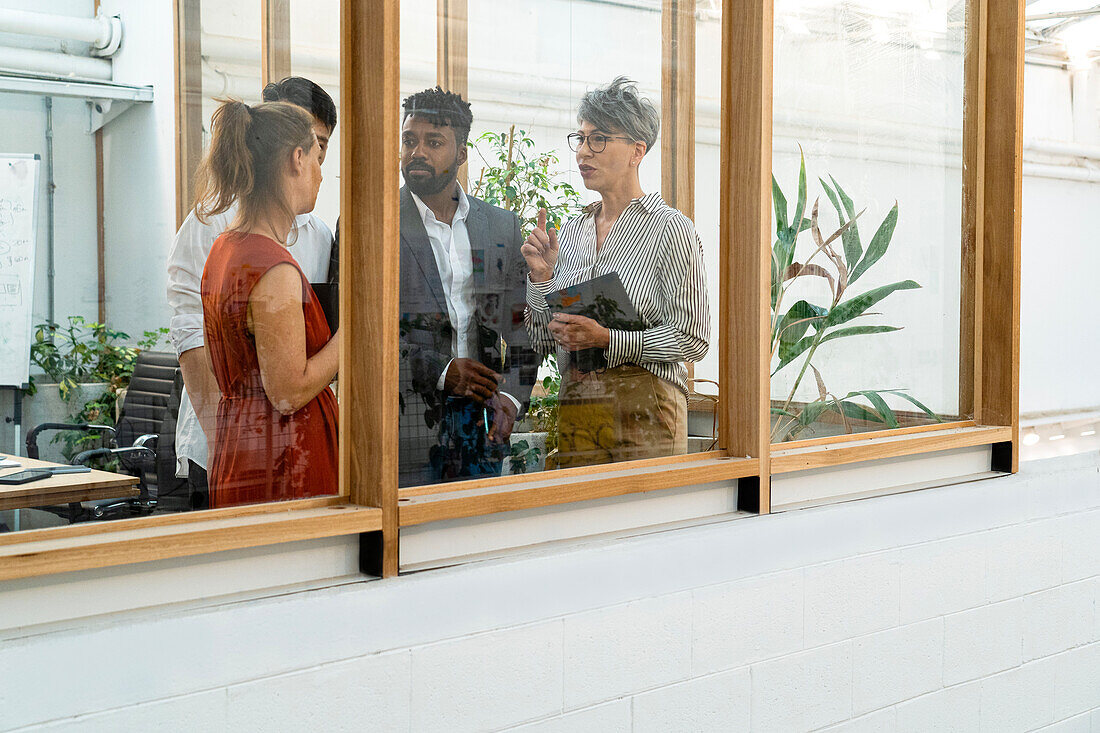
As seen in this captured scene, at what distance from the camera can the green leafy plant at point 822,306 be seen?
2.65 meters

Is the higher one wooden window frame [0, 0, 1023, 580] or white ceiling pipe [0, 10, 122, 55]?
white ceiling pipe [0, 10, 122, 55]

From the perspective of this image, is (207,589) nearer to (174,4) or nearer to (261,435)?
(261,435)

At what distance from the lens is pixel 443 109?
6.68 feet

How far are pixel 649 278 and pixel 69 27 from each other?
4.21ft

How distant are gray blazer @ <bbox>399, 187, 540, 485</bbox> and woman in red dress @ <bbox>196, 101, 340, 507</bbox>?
0.15 meters

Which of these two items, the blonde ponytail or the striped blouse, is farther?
the striped blouse

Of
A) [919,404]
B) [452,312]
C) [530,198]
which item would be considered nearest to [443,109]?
[530,198]

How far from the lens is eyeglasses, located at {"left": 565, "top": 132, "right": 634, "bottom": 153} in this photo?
225cm

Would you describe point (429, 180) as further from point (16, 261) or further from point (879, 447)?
point (879, 447)

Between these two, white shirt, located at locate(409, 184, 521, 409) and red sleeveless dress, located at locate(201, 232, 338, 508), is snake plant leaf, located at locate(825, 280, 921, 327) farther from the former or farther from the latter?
red sleeveless dress, located at locate(201, 232, 338, 508)

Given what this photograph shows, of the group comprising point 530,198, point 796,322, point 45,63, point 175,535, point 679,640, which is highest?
point 45,63

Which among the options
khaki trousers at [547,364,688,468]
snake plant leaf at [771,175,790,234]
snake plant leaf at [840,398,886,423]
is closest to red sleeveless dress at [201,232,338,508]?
khaki trousers at [547,364,688,468]

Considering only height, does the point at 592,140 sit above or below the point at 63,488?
above

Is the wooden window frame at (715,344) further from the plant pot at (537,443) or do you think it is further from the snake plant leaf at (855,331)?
the snake plant leaf at (855,331)
